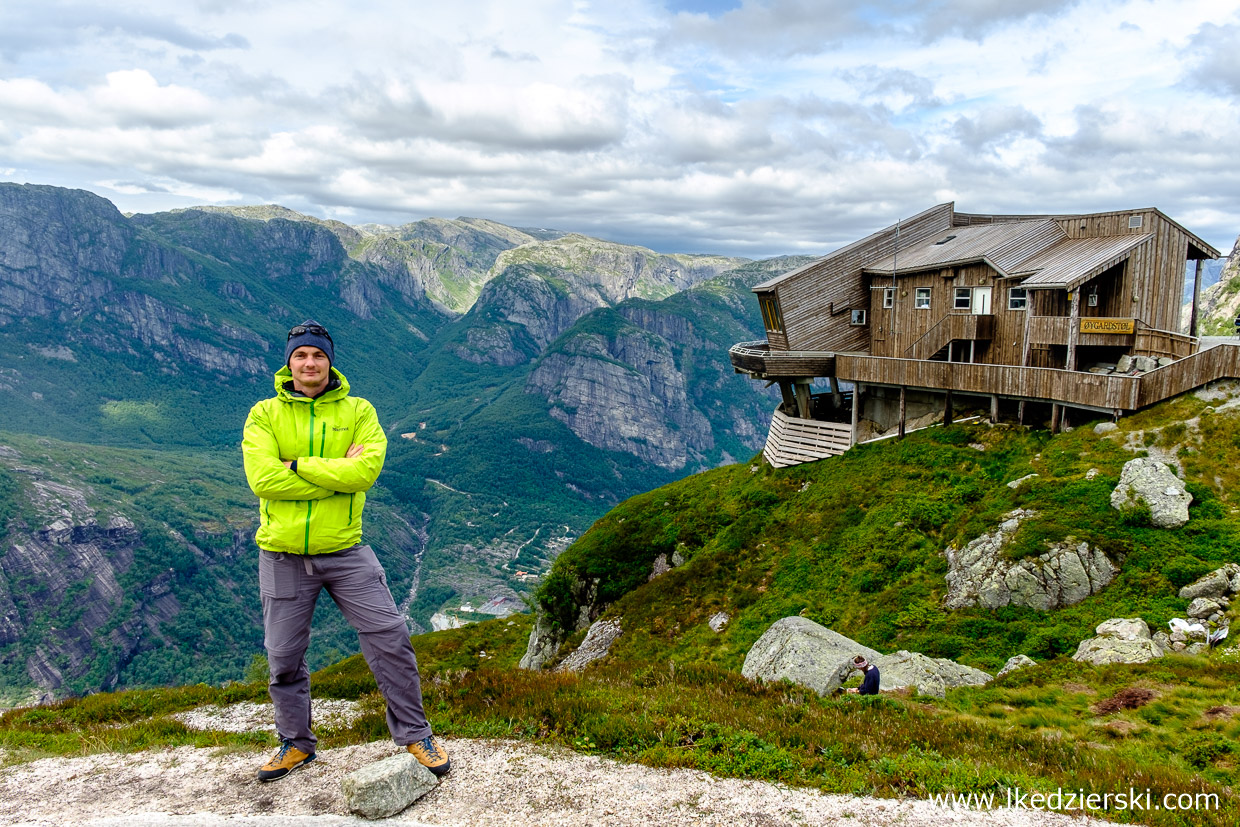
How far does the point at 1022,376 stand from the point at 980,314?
19.5ft

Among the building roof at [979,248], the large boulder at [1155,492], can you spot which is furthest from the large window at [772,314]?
the large boulder at [1155,492]

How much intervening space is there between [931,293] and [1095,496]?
16952mm

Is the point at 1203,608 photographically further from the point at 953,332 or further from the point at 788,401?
Result: the point at 788,401

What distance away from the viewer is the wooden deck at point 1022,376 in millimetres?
22688

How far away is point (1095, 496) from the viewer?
20141 mm

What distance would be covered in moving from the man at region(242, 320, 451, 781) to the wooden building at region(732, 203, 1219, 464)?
25.3 m

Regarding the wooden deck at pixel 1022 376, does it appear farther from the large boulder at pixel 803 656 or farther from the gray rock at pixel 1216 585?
the large boulder at pixel 803 656

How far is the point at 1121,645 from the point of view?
50.2ft

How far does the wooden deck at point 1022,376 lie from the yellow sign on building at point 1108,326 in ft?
12.4

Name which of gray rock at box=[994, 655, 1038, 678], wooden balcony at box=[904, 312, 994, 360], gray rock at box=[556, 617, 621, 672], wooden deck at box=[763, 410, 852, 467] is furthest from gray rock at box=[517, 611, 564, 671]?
wooden balcony at box=[904, 312, 994, 360]

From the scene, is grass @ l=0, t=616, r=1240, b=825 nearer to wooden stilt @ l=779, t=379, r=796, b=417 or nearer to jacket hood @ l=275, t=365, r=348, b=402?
jacket hood @ l=275, t=365, r=348, b=402

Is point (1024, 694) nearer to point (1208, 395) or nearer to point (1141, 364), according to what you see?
point (1208, 395)

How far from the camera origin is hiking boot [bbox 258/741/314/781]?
8369 millimetres

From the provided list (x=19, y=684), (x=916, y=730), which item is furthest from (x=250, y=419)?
(x=19, y=684)
